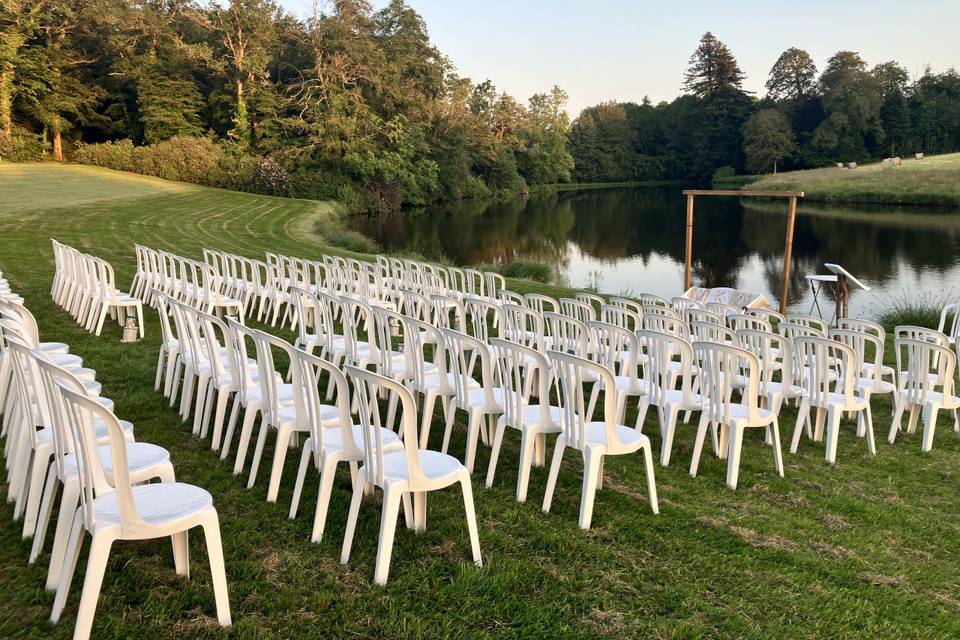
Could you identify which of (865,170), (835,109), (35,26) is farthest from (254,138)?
(835,109)

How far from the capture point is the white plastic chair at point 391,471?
2816mm

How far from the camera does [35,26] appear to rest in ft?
125

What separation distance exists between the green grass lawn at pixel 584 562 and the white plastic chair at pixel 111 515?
0.56 ft

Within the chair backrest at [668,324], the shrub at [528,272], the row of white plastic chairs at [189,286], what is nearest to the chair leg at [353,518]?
the chair backrest at [668,324]

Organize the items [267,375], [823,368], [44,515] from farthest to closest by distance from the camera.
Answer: [823,368] → [267,375] → [44,515]

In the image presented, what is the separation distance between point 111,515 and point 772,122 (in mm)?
69579

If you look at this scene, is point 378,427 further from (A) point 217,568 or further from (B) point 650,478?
(B) point 650,478

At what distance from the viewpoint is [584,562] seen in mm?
3080

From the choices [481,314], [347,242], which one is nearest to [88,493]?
[481,314]

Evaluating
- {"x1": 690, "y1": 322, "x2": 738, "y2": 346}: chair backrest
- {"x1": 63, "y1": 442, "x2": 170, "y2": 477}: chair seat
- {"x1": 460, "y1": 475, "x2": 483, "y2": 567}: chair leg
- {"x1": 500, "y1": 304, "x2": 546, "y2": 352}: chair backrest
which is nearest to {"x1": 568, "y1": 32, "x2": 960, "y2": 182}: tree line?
{"x1": 690, "y1": 322, "x2": 738, "y2": 346}: chair backrest

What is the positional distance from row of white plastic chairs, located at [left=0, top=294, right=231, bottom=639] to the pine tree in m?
78.4

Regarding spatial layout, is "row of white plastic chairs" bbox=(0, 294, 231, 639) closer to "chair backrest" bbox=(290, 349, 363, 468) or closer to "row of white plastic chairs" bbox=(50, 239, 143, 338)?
"chair backrest" bbox=(290, 349, 363, 468)

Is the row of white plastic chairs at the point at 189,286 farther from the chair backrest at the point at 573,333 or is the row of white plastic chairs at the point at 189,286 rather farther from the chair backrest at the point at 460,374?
the chair backrest at the point at 460,374

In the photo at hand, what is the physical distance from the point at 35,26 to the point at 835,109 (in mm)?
60086
